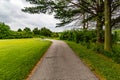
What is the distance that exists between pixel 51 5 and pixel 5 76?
42.4ft

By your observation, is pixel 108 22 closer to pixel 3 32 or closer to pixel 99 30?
pixel 99 30

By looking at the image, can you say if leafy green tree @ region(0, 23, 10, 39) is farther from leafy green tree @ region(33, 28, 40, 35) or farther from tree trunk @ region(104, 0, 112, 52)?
tree trunk @ region(104, 0, 112, 52)

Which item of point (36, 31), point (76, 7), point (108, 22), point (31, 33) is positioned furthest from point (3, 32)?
point (108, 22)

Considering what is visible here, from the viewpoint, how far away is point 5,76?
8258 millimetres

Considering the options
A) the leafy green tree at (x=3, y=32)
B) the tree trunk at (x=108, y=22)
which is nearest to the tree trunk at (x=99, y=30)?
the tree trunk at (x=108, y=22)

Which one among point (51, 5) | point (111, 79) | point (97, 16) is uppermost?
point (51, 5)

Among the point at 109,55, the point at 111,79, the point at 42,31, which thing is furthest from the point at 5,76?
the point at 42,31

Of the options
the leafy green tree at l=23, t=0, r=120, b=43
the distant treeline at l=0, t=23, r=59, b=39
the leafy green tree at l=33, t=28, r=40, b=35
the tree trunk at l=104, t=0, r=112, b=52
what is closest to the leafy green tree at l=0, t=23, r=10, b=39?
the distant treeline at l=0, t=23, r=59, b=39

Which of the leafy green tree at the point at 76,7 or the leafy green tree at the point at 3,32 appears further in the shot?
the leafy green tree at the point at 3,32

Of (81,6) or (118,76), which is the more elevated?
(81,6)

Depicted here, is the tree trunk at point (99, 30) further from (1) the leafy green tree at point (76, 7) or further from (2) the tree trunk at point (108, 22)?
(2) the tree trunk at point (108, 22)

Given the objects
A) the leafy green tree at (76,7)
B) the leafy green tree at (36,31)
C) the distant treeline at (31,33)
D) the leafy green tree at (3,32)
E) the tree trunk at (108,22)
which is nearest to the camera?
the tree trunk at (108,22)

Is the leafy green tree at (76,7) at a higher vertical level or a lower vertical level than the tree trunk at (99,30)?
higher

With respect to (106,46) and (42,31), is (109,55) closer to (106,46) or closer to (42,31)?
(106,46)
